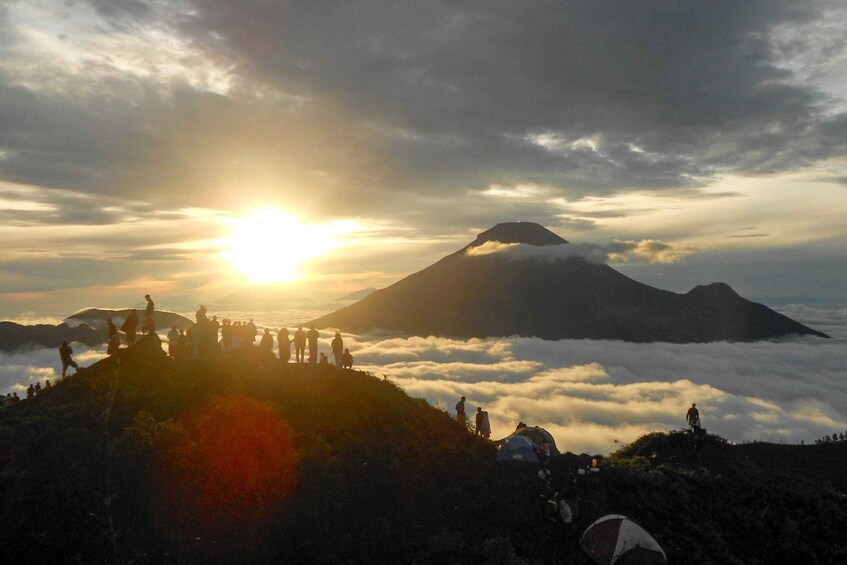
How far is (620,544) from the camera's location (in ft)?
59.4

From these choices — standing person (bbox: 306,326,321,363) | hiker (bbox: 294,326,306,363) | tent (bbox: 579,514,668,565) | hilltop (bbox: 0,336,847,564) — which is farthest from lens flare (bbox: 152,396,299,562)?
tent (bbox: 579,514,668,565)

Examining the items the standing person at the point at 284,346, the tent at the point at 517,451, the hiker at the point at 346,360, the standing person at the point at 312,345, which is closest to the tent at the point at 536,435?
the tent at the point at 517,451

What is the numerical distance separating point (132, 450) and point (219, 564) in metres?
4.93

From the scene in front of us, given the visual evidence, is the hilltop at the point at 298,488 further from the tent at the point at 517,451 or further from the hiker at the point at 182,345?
the hiker at the point at 182,345

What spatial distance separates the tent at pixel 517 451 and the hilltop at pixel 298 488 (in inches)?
20.0

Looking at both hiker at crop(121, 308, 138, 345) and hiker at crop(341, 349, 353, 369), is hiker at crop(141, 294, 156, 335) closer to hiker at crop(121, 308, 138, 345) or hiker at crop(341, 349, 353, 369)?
hiker at crop(121, 308, 138, 345)

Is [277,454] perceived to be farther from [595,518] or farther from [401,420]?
[595,518]

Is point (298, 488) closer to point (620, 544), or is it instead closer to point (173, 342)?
point (620, 544)

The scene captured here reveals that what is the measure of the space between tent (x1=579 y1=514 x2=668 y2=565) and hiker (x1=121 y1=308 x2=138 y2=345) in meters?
19.8

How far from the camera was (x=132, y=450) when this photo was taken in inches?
730

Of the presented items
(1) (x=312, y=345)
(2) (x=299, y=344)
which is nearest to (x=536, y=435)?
(1) (x=312, y=345)

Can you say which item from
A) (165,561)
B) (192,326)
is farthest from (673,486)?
(192,326)

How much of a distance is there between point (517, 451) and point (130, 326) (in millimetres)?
17361

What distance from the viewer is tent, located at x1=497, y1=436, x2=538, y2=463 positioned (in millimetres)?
23938
